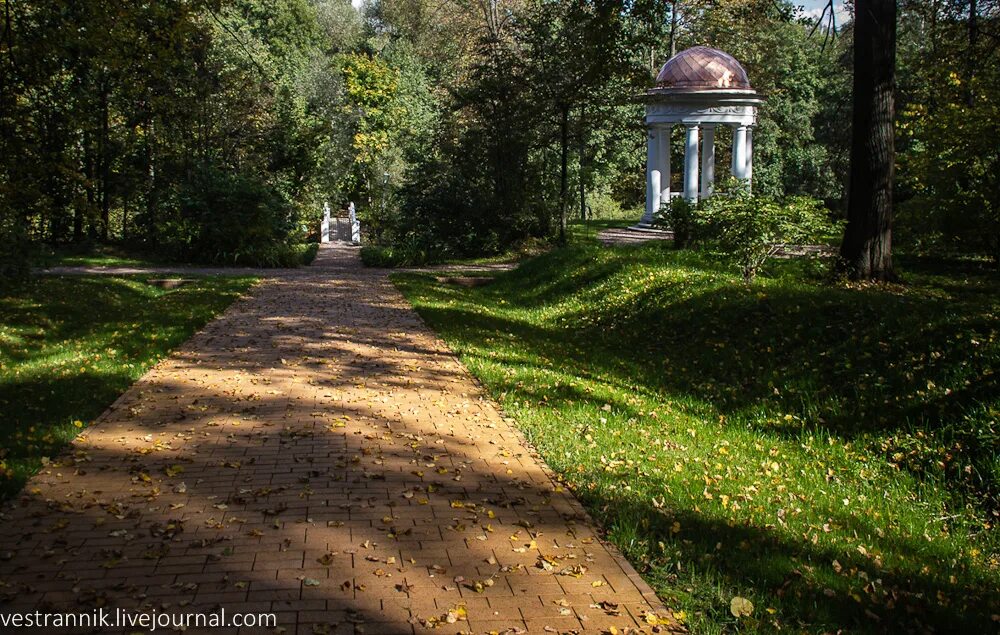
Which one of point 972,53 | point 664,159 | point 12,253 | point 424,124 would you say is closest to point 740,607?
point 12,253

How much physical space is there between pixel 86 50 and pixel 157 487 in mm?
10775

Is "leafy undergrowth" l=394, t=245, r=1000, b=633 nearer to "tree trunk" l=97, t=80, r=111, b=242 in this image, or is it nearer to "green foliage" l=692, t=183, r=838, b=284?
"green foliage" l=692, t=183, r=838, b=284

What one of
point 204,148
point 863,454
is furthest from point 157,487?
point 204,148

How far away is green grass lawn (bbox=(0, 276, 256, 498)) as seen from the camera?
21.5 feet

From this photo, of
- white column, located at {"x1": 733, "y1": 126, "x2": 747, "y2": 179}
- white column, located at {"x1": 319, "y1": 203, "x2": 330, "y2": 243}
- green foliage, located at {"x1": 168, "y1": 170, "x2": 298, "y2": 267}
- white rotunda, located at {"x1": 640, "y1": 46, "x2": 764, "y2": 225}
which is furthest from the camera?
white column, located at {"x1": 319, "y1": 203, "x2": 330, "y2": 243}

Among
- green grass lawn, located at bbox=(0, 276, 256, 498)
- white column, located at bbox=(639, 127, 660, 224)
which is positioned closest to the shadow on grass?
green grass lawn, located at bbox=(0, 276, 256, 498)

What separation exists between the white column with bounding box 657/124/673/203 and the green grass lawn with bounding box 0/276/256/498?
53.7ft

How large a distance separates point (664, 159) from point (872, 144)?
1782cm

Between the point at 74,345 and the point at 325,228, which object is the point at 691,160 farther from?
the point at 74,345

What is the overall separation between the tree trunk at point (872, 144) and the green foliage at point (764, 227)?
100cm

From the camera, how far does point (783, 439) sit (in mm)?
7344

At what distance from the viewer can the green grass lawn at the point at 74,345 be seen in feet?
21.5

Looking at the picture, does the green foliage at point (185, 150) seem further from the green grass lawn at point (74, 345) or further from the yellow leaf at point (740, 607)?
the yellow leaf at point (740, 607)

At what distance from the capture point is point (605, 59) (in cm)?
1395
